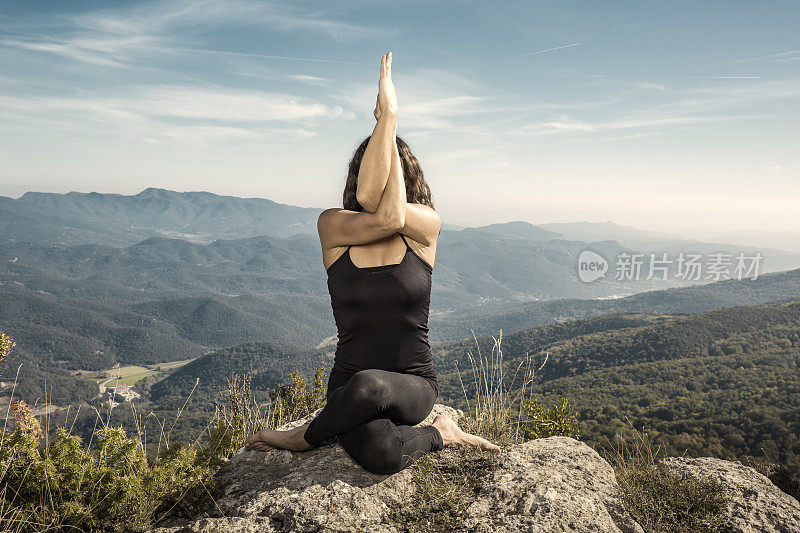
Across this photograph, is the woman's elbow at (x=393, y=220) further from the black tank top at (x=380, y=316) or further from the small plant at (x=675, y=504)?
the small plant at (x=675, y=504)

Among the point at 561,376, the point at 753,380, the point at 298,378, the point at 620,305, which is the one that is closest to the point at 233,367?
the point at 561,376

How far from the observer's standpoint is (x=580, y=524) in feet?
6.18

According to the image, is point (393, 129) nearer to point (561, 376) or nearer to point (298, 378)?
point (298, 378)

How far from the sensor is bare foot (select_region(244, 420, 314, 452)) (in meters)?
2.78

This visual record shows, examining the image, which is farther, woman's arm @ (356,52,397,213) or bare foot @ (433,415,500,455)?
bare foot @ (433,415,500,455)

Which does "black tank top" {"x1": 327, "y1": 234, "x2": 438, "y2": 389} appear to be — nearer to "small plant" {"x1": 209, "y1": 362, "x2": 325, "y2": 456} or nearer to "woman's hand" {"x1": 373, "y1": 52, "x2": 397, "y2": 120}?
"woman's hand" {"x1": 373, "y1": 52, "x2": 397, "y2": 120}

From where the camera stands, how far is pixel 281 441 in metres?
2.84

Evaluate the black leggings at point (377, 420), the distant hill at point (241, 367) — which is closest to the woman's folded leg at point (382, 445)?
the black leggings at point (377, 420)

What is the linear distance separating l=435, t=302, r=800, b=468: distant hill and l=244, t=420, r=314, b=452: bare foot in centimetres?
819

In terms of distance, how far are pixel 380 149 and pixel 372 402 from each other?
1357 mm

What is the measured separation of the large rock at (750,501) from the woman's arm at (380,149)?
240 centimetres

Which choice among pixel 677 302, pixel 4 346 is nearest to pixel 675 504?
pixel 4 346

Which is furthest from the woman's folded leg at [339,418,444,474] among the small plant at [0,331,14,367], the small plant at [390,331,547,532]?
the small plant at [0,331,14,367]

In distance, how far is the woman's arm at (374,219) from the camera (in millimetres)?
2471
